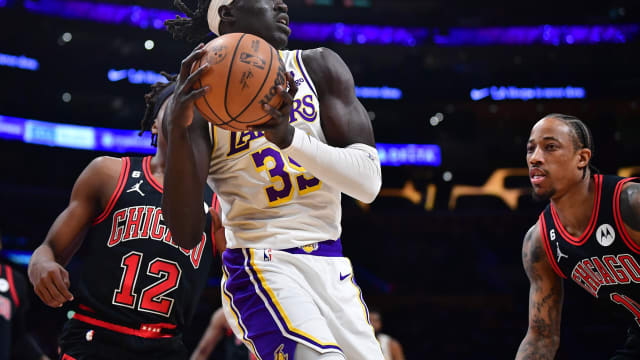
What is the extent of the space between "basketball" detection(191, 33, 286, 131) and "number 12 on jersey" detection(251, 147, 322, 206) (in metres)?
0.33

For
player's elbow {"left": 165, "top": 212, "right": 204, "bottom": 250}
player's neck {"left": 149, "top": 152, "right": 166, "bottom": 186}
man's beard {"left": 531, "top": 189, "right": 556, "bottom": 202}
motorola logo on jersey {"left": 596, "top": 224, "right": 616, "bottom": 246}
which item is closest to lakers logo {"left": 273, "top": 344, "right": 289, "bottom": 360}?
player's elbow {"left": 165, "top": 212, "right": 204, "bottom": 250}

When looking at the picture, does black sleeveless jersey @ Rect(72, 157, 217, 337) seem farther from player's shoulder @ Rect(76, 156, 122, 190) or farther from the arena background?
the arena background

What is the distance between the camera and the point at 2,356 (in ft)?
14.5

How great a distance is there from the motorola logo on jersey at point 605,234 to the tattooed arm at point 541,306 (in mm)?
363

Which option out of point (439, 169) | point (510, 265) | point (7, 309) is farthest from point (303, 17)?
point (7, 309)

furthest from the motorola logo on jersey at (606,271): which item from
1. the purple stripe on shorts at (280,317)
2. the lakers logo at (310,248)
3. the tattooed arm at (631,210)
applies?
the purple stripe on shorts at (280,317)

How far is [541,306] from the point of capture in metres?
3.70

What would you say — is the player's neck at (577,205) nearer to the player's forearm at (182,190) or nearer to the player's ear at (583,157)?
the player's ear at (583,157)

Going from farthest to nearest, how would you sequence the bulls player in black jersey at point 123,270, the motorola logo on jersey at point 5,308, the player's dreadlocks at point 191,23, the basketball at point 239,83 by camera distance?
the motorola logo on jersey at point 5,308
the bulls player in black jersey at point 123,270
the player's dreadlocks at point 191,23
the basketball at point 239,83

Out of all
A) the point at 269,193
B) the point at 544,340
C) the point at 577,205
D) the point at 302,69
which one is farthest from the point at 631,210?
the point at 269,193

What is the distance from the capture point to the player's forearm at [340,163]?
1996 mm

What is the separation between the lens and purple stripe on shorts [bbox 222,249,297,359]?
6.70ft

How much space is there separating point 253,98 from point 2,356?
3.57 meters

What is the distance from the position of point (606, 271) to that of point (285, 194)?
218 centimetres
